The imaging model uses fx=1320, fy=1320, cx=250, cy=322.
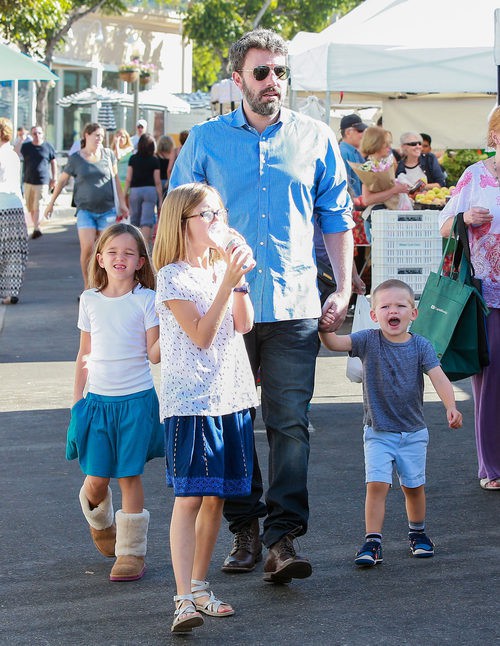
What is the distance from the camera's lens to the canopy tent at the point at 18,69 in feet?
39.1

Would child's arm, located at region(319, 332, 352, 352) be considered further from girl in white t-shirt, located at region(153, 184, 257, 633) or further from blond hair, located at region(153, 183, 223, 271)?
blond hair, located at region(153, 183, 223, 271)

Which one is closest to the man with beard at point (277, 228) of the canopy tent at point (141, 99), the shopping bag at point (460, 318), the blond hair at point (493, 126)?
the shopping bag at point (460, 318)

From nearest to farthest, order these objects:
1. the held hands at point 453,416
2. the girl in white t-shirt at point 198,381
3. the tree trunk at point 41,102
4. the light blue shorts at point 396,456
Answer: the girl in white t-shirt at point 198,381 → the held hands at point 453,416 → the light blue shorts at point 396,456 → the tree trunk at point 41,102

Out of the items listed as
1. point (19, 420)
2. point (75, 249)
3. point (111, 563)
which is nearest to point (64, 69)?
point (75, 249)

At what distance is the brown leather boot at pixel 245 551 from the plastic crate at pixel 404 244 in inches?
231

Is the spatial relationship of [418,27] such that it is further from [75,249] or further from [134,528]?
[75,249]

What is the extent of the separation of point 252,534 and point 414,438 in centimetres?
77

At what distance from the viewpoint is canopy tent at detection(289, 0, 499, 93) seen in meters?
12.0

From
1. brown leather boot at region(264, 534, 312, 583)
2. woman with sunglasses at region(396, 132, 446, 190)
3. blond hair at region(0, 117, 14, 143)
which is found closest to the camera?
brown leather boot at region(264, 534, 312, 583)

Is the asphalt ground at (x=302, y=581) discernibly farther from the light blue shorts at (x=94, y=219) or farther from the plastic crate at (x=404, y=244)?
the light blue shorts at (x=94, y=219)

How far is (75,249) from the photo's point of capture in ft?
72.6

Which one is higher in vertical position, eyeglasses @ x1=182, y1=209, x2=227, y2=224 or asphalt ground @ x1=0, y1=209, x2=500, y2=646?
eyeglasses @ x1=182, y1=209, x2=227, y2=224

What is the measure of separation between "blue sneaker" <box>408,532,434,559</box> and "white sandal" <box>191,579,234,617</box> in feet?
3.44

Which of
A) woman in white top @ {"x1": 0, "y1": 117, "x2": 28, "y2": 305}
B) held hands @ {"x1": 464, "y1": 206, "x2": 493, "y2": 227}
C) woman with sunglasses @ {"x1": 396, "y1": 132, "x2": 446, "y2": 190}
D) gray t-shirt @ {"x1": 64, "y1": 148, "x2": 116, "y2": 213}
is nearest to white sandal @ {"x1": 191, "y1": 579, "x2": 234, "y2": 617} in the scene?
held hands @ {"x1": 464, "y1": 206, "x2": 493, "y2": 227}
